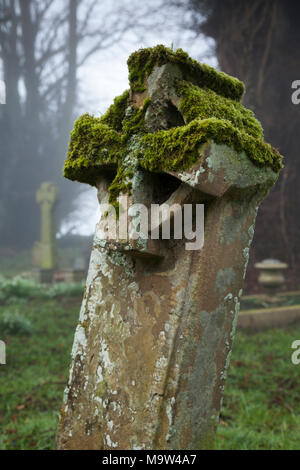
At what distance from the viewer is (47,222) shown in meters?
11.2

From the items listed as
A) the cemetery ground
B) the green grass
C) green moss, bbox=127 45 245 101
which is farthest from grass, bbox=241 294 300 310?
green moss, bbox=127 45 245 101

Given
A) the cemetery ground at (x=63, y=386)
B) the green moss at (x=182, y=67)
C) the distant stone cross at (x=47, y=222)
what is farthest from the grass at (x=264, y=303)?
the distant stone cross at (x=47, y=222)

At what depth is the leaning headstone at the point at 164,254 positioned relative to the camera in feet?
4.24

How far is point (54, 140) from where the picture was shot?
19438 millimetres

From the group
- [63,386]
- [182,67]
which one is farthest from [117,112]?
[63,386]

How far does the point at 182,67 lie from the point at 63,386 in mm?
3121

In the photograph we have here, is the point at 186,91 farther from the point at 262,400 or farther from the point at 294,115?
the point at 294,115

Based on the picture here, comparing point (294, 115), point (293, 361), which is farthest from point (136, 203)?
point (294, 115)

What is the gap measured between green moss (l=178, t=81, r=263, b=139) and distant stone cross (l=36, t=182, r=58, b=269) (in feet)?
32.3

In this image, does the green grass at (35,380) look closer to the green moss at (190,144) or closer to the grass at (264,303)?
the green moss at (190,144)

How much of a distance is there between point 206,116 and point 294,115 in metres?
7.87

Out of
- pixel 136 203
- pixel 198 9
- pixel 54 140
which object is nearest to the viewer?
pixel 136 203

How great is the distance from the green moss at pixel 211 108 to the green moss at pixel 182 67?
2.2 inches

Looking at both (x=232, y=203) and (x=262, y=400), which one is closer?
(x=232, y=203)
